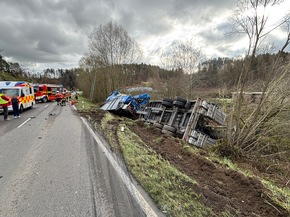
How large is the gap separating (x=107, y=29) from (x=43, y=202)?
26.4 metres

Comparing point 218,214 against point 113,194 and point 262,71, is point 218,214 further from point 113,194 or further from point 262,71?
point 262,71

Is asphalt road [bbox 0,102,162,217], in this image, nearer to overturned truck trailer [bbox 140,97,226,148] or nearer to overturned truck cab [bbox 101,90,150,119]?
overturned truck trailer [bbox 140,97,226,148]

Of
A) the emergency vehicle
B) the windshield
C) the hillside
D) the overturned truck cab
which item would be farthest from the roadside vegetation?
the emergency vehicle

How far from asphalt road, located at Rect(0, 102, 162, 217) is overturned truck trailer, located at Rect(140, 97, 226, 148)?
11.4ft

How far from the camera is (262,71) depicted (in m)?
6.64

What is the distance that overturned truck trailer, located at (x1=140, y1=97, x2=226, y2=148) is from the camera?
762 cm

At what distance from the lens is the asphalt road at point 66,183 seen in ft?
9.37

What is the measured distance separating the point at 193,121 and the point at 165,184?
4.50 meters

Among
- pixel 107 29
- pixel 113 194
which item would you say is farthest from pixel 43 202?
pixel 107 29

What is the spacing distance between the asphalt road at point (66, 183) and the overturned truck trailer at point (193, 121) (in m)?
3.48

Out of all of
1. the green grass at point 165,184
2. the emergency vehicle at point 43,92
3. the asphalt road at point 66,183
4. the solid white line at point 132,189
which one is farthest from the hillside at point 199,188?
the emergency vehicle at point 43,92

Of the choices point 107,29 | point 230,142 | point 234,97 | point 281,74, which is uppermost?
point 107,29

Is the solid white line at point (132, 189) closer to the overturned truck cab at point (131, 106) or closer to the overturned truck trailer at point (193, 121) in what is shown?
the overturned truck trailer at point (193, 121)

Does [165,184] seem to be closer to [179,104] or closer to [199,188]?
[199,188]
